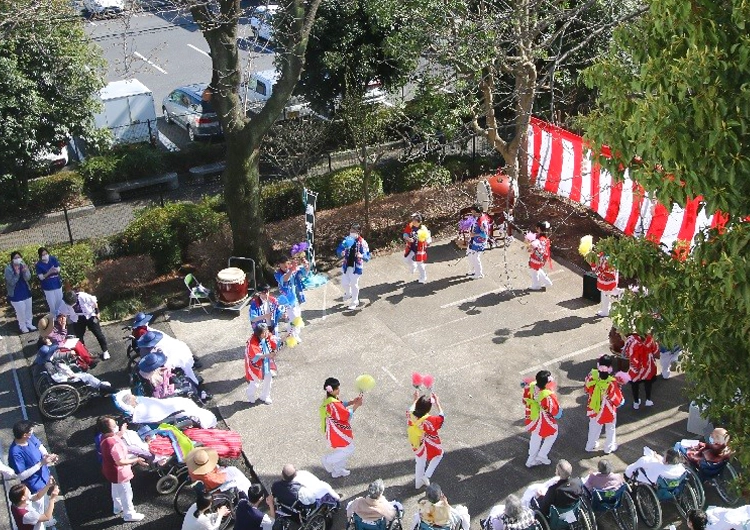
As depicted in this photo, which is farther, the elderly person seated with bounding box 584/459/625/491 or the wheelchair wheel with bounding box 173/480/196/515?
the wheelchair wheel with bounding box 173/480/196/515

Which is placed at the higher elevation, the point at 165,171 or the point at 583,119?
the point at 583,119

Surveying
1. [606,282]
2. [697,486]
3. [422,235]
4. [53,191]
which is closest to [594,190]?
[606,282]

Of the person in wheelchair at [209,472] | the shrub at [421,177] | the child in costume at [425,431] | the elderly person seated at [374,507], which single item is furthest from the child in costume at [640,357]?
the shrub at [421,177]

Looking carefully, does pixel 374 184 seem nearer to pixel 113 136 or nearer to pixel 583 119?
pixel 113 136

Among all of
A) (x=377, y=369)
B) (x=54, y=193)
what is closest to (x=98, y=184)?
(x=54, y=193)

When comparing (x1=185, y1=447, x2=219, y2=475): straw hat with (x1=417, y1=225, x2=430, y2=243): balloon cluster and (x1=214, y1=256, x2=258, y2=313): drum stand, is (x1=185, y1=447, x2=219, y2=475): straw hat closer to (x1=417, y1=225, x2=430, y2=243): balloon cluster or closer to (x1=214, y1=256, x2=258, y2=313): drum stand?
(x1=214, y1=256, x2=258, y2=313): drum stand

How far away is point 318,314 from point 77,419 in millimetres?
4698

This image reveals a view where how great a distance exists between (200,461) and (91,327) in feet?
16.7

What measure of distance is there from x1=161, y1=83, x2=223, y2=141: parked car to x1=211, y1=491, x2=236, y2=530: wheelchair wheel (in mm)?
14831

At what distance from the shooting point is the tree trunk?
1644cm

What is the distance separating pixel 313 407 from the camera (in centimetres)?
1328

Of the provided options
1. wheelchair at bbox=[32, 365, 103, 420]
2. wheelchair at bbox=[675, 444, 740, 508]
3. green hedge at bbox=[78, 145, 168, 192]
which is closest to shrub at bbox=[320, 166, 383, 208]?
green hedge at bbox=[78, 145, 168, 192]

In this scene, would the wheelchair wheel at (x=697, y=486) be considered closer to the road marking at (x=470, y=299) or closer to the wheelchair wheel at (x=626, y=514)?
the wheelchair wheel at (x=626, y=514)

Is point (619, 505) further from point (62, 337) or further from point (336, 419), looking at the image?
point (62, 337)
